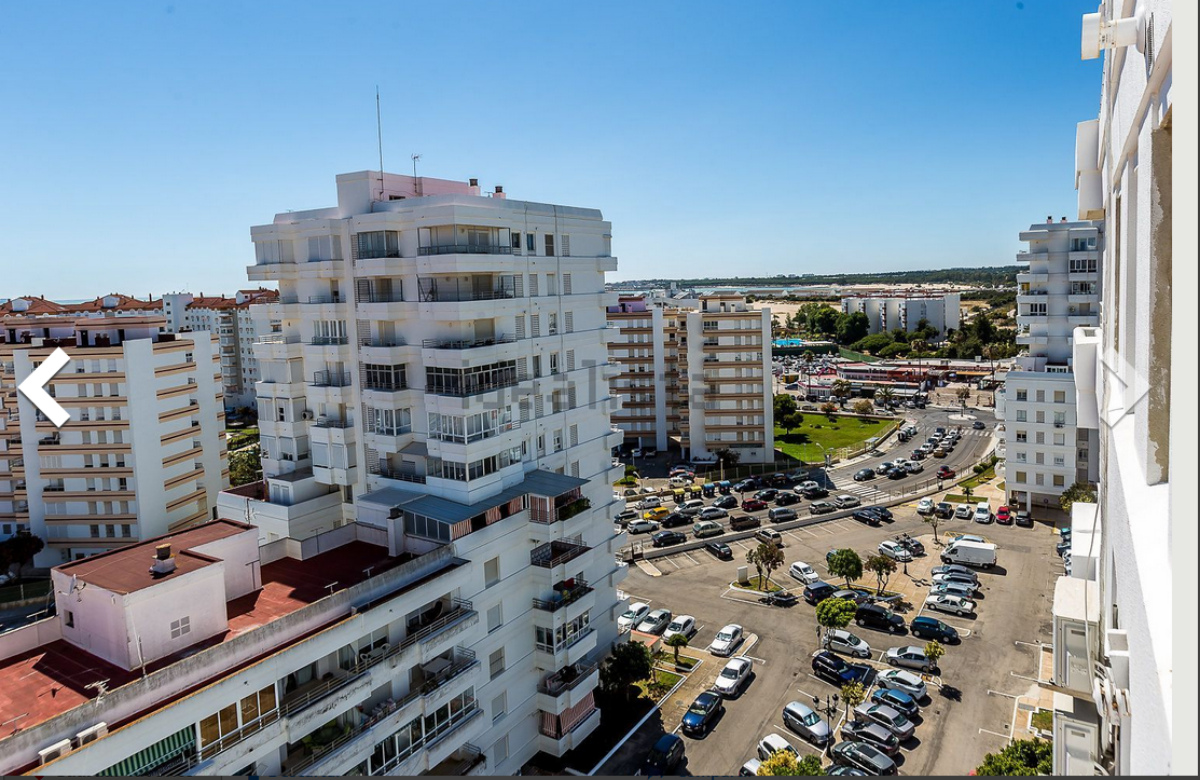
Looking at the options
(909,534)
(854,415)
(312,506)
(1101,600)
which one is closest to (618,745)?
(312,506)

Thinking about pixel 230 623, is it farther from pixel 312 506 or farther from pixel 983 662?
pixel 983 662

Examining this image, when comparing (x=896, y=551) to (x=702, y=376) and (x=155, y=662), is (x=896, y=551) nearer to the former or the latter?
(x=702, y=376)

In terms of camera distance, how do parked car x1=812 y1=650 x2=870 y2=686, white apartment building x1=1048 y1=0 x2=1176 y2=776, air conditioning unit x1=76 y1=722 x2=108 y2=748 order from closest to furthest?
1. white apartment building x1=1048 y1=0 x2=1176 y2=776
2. air conditioning unit x1=76 y1=722 x2=108 y2=748
3. parked car x1=812 y1=650 x2=870 y2=686

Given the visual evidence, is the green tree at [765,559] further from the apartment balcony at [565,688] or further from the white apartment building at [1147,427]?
the white apartment building at [1147,427]

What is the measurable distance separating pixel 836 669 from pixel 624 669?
379 inches

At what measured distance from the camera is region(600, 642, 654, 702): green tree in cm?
3024

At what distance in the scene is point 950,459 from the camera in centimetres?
7238

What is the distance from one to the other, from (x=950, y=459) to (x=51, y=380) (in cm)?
7306

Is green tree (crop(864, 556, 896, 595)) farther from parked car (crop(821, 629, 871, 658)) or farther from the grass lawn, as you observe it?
the grass lawn

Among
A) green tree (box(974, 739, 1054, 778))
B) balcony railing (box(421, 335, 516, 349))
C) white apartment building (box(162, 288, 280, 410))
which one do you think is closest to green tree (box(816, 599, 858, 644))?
green tree (box(974, 739, 1054, 778))

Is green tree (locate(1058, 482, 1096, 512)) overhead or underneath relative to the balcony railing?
underneath

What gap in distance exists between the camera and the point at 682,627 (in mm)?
37594

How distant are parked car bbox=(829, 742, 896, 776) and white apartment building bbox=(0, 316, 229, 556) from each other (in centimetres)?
4522

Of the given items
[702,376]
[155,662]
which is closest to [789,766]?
[155,662]
